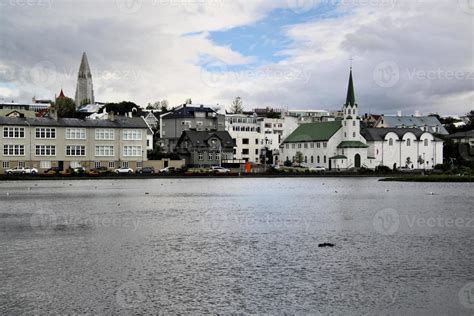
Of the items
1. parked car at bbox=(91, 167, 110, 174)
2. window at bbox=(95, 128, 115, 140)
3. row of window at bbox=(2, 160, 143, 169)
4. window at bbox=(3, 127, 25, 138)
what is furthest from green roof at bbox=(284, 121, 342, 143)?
window at bbox=(3, 127, 25, 138)

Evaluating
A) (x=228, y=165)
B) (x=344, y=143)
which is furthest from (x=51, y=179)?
(x=344, y=143)

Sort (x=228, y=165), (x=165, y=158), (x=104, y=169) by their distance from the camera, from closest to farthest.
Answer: (x=104, y=169)
(x=165, y=158)
(x=228, y=165)

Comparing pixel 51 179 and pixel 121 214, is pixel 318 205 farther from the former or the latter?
pixel 51 179

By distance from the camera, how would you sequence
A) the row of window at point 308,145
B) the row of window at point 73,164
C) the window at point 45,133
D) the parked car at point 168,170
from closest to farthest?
the row of window at point 73,164
the window at point 45,133
the parked car at point 168,170
the row of window at point 308,145

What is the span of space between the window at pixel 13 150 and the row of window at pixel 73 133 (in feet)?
5.30

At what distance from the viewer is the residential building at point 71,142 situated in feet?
330

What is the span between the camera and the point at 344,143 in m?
147

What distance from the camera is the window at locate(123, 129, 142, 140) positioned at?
10994 cm

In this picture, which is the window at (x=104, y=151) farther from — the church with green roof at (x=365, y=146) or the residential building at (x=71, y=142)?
the church with green roof at (x=365, y=146)

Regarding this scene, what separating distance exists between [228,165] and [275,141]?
45.0 meters

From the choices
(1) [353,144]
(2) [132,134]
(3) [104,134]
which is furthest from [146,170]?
(1) [353,144]

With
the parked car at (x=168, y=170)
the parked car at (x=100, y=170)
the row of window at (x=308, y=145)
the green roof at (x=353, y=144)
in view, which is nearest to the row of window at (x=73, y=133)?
the parked car at (x=100, y=170)

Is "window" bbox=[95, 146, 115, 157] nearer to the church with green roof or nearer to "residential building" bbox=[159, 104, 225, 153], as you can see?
"residential building" bbox=[159, 104, 225, 153]

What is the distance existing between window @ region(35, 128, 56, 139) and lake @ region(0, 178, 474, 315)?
62.9 meters
